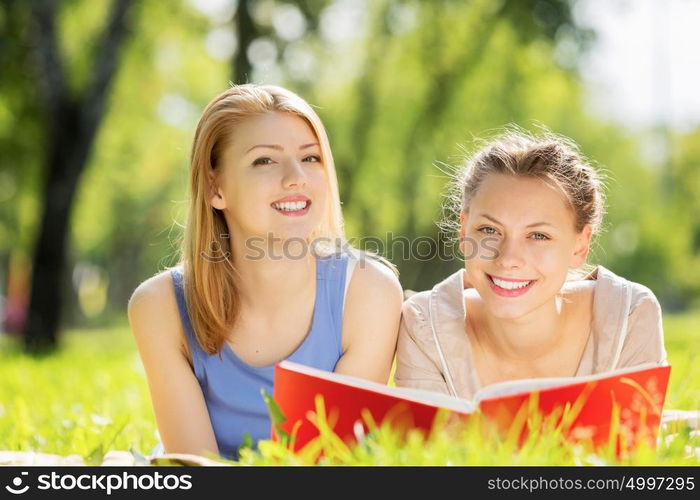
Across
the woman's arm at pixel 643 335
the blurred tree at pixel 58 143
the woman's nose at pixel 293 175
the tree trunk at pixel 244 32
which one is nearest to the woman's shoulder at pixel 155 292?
the woman's nose at pixel 293 175

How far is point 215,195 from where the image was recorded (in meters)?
3.33

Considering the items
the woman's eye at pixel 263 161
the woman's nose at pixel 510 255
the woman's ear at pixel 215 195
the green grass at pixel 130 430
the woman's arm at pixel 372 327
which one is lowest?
the green grass at pixel 130 430

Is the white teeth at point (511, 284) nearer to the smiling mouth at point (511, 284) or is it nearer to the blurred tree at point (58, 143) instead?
the smiling mouth at point (511, 284)

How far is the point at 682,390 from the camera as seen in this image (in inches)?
166

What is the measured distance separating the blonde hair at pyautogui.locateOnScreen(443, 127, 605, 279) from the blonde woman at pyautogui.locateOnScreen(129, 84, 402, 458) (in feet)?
1.75

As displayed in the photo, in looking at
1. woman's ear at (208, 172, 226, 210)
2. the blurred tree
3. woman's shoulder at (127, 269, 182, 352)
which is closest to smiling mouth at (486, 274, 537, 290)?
woman's ear at (208, 172, 226, 210)

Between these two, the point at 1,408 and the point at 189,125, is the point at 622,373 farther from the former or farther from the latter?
the point at 189,125

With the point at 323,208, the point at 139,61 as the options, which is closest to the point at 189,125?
the point at 139,61

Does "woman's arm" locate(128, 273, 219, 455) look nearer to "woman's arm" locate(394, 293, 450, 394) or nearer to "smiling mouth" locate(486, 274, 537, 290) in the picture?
"woman's arm" locate(394, 293, 450, 394)

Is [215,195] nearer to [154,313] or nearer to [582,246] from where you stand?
[154,313]

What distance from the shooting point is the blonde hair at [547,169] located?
299 centimetres

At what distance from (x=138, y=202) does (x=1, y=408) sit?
951 inches

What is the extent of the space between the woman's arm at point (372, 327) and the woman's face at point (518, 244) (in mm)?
367
